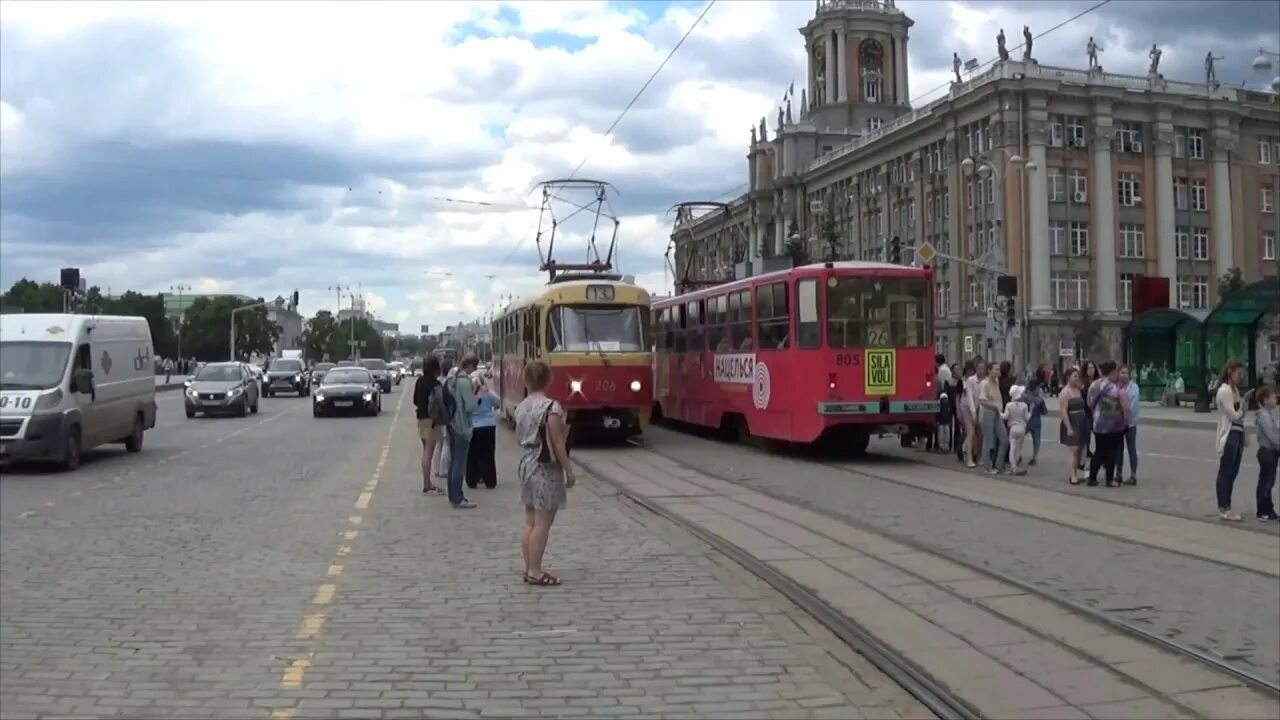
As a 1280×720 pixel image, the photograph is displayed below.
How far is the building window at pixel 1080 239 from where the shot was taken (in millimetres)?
72250

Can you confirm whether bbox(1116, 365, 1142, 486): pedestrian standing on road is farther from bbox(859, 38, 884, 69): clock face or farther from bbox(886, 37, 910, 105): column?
bbox(886, 37, 910, 105): column

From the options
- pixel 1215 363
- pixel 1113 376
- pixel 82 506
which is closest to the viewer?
pixel 82 506

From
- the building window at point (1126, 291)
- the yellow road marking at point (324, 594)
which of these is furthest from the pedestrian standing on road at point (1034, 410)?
the building window at point (1126, 291)

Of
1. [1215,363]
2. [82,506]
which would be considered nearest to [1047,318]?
[1215,363]

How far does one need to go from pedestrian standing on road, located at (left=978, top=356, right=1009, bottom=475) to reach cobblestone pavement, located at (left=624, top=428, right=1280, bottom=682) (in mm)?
624

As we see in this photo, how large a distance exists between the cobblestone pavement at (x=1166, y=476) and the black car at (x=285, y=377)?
3695 cm

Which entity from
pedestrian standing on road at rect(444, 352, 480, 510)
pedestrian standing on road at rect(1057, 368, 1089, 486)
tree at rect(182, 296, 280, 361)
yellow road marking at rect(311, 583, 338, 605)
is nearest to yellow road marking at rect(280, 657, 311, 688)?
yellow road marking at rect(311, 583, 338, 605)

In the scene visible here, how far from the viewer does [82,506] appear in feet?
51.0

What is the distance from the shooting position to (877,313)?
21.4 m

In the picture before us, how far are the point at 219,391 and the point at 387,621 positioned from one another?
30960mm

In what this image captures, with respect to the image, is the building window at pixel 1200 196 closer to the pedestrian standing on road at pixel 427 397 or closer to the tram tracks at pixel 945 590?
the pedestrian standing on road at pixel 427 397

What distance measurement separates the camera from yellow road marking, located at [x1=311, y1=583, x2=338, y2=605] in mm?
9234

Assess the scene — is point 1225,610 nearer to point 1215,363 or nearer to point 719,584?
point 719,584

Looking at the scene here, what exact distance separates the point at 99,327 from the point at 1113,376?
17019 millimetres
